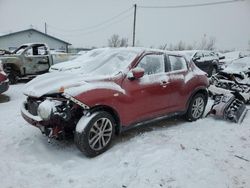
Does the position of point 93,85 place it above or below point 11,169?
above

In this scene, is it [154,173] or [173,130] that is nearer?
[154,173]

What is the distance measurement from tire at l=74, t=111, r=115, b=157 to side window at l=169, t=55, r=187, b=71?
6.75ft

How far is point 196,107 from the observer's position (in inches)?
248

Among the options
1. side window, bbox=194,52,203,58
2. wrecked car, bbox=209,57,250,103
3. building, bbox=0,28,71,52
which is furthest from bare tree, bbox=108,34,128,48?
wrecked car, bbox=209,57,250,103

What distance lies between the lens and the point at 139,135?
16.9ft

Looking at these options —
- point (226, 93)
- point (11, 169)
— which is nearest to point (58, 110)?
point (11, 169)

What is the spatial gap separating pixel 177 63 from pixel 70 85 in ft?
8.86

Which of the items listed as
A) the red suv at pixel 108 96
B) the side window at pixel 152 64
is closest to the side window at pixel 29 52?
the red suv at pixel 108 96

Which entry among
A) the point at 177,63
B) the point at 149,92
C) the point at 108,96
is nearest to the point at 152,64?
the point at 149,92

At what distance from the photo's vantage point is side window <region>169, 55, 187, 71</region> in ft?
18.5

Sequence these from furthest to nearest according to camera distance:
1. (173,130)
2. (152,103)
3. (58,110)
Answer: (173,130) → (152,103) → (58,110)

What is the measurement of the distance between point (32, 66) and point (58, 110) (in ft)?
26.9

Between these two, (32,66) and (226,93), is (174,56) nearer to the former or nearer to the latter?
(226,93)

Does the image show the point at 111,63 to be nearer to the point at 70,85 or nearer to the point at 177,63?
the point at 70,85
